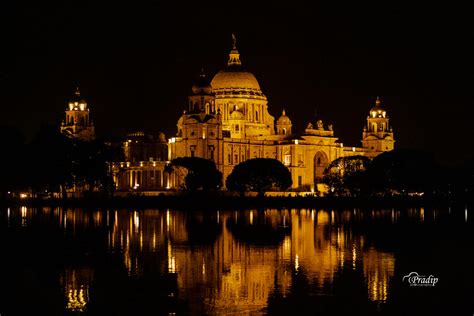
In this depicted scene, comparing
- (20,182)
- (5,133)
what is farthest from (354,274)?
(5,133)

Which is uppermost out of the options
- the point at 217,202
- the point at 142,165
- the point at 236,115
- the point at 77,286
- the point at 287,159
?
the point at 236,115

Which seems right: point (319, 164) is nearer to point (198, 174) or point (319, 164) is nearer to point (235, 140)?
point (235, 140)

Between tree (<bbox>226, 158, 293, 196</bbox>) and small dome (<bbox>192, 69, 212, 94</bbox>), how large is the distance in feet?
35.7

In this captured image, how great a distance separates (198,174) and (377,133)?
134 ft

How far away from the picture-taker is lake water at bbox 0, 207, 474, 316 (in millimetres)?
27859

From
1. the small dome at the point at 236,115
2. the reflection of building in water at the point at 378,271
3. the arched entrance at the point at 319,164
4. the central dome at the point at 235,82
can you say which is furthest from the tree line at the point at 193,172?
the reflection of building in water at the point at 378,271

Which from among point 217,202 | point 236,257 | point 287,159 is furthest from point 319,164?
point 236,257

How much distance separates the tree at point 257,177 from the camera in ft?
342

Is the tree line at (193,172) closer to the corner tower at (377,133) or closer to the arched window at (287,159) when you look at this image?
the arched window at (287,159)

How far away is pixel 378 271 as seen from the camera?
34.5 meters

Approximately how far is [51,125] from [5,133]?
5.68m

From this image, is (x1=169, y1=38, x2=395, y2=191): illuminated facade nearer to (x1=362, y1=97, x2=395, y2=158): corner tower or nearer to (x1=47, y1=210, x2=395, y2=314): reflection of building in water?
(x1=362, y1=97, x2=395, y2=158): corner tower

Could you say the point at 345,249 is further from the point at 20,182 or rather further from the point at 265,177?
the point at 265,177

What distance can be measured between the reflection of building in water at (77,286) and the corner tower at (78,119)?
291 feet
